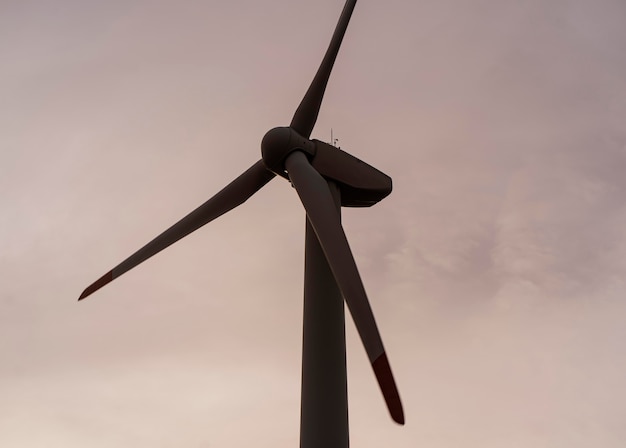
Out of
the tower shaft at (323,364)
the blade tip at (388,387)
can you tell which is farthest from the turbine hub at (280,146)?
the blade tip at (388,387)

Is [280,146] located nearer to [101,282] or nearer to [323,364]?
[323,364]

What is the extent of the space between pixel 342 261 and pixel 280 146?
15.8 feet

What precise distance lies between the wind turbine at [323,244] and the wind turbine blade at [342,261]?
19mm

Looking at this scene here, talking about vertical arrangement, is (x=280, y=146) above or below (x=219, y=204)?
above

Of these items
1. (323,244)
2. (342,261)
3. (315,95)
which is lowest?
(342,261)

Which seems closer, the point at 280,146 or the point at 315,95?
the point at 280,146

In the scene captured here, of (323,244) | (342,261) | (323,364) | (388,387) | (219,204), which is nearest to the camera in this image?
(388,387)

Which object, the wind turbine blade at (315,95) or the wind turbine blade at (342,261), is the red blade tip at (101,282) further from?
the wind turbine blade at (315,95)

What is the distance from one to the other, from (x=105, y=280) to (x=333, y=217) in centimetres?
1000

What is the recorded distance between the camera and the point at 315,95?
1791 centimetres

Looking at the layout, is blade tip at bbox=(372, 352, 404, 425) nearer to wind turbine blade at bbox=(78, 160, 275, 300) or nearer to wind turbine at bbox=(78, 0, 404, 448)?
wind turbine at bbox=(78, 0, 404, 448)

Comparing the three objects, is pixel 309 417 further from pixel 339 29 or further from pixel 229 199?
pixel 339 29

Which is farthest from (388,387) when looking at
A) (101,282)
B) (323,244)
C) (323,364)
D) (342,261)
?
(101,282)

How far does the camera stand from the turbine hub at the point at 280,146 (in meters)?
17.0
